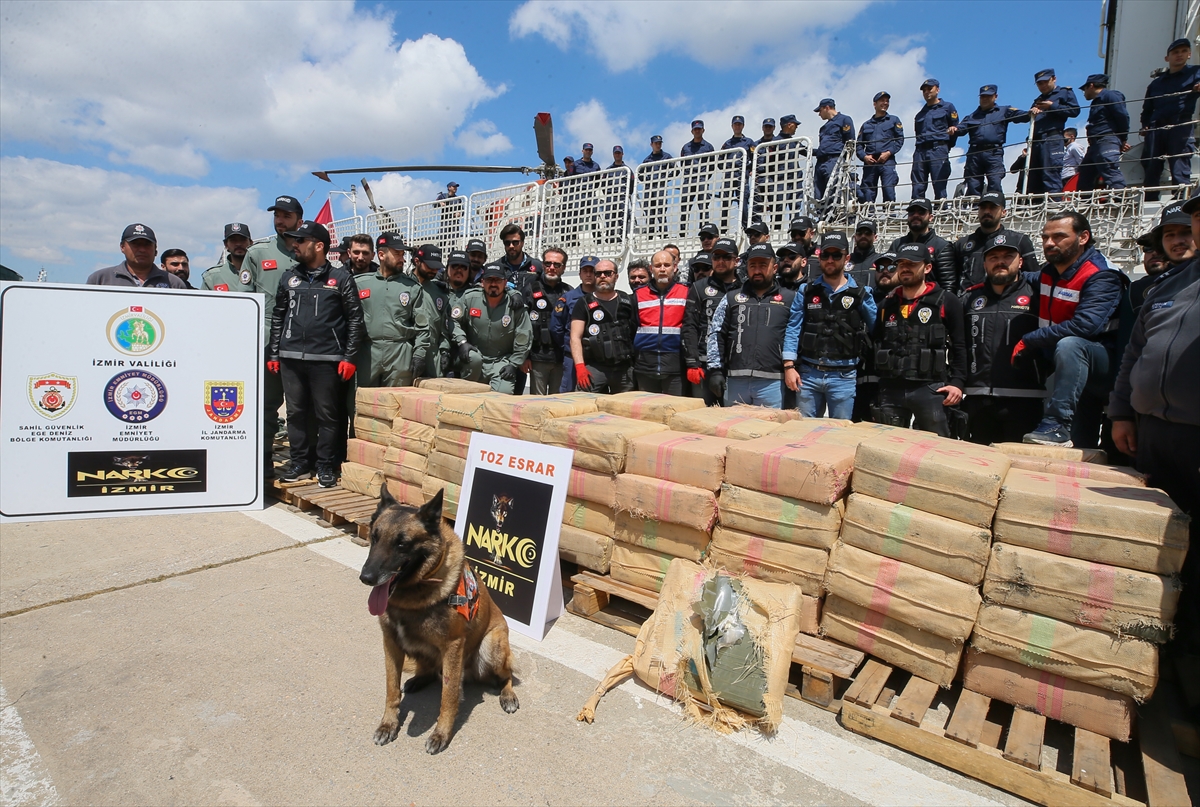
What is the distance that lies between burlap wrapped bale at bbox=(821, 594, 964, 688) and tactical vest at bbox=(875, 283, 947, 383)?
232cm

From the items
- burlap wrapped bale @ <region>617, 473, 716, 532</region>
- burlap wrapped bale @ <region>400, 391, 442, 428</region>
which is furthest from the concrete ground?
burlap wrapped bale @ <region>400, 391, 442, 428</region>

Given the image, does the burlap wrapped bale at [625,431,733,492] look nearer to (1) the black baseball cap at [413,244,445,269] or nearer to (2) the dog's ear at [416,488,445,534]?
(2) the dog's ear at [416,488,445,534]

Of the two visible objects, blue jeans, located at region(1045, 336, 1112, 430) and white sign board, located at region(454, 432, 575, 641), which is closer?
white sign board, located at region(454, 432, 575, 641)

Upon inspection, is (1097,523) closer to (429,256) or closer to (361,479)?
(361,479)

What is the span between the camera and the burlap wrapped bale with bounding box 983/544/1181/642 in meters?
2.21

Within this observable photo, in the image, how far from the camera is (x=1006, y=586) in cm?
246

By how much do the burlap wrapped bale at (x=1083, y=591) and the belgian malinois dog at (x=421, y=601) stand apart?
2210mm

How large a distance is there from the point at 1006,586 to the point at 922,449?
2.22 feet

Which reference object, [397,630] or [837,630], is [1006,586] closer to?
[837,630]

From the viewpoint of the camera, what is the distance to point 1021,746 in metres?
2.26

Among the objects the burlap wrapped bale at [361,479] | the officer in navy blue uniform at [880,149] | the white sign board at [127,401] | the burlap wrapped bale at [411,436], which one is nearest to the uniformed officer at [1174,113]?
the officer in navy blue uniform at [880,149]

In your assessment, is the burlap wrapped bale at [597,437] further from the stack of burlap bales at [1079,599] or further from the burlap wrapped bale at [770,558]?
the stack of burlap bales at [1079,599]

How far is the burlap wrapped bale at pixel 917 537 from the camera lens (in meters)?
2.52

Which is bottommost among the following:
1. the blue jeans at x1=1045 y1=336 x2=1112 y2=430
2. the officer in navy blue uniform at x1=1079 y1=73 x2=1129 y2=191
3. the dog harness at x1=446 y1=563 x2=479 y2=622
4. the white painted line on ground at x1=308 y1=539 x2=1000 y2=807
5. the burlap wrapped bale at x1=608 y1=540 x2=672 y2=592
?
the white painted line on ground at x1=308 y1=539 x2=1000 y2=807
